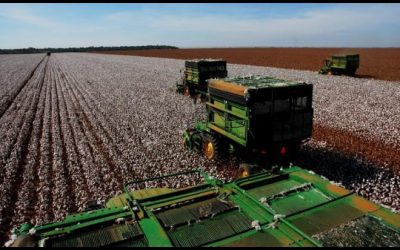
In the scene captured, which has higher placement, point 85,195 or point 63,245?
point 63,245

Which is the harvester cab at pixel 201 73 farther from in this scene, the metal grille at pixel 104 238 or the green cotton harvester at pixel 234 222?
the metal grille at pixel 104 238

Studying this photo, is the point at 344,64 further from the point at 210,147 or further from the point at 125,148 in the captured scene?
the point at 125,148

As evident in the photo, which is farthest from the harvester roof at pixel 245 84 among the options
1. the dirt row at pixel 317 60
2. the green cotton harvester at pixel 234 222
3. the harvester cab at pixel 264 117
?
the dirt row at pixel 317 60

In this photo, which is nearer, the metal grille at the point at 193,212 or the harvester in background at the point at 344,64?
the metal grille at the point at 193,212

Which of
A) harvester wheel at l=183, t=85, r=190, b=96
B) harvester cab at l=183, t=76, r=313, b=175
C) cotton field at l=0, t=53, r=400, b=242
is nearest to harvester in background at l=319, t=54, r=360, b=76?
cotton field at l=0, t=53, r=400, b=242

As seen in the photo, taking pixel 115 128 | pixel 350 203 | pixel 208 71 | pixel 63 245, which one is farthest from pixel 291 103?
pixel 208 71

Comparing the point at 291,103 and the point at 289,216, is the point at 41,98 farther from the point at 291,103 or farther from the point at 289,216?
the point at 289,216
